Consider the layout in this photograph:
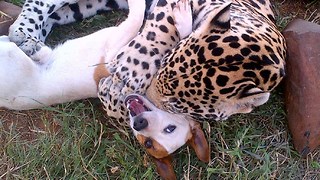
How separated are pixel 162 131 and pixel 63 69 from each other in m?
0.71

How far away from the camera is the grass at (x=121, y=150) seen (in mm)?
3822

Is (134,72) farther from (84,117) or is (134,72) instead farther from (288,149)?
(288,149)

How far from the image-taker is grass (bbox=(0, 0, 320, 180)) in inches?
150

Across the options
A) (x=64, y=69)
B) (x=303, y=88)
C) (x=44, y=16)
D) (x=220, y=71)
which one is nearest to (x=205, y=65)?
(x=220, y=71)

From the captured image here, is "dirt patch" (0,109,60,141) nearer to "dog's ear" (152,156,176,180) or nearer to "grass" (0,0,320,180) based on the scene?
"grass" (0,0,320,180)

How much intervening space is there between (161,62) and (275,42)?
582mm

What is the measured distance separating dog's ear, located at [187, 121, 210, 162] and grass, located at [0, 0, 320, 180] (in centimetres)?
8

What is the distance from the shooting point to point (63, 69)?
3996mm

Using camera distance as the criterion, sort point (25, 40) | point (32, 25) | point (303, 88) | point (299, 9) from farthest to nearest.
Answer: point (299, 9) → point (32, 25) → point (25, 40) → point (303, 88)

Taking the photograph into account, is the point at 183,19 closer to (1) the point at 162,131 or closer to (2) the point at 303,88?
(1) the point at 162,131

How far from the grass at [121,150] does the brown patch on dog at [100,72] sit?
20 cm

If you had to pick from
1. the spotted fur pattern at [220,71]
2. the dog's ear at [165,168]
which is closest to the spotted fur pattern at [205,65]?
the spotted fur pattern at [220,71]

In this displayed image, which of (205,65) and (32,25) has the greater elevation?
(205,65)

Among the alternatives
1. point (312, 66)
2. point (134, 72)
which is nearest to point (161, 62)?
point (134, 72)
